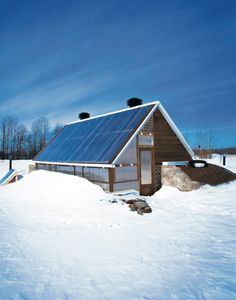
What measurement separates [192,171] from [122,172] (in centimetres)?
404

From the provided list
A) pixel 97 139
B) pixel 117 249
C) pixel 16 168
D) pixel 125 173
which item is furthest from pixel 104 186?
pixel 16 168

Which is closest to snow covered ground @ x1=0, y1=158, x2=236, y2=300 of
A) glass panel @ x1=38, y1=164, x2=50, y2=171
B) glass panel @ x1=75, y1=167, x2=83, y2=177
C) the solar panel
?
the solar panel

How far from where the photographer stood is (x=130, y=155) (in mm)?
12945

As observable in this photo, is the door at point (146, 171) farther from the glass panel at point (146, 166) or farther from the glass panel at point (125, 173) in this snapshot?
the glass panel at point (125, 173)

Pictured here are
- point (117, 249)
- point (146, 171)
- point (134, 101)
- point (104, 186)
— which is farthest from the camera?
point (134, 101)

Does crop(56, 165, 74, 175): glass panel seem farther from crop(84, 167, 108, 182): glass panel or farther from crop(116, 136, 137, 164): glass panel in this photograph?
crop(116, 136, 137, 164): glass panel

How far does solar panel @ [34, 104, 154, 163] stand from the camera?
510 inches

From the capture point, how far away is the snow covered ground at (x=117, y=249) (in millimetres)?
4285

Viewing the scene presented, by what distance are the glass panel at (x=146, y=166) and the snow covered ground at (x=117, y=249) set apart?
2.29 metres

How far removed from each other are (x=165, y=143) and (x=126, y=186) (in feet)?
13.1

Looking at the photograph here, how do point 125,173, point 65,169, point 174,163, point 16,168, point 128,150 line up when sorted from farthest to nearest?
point 16,168
point 65,169
point 174,163
point 128,150
point 125,173

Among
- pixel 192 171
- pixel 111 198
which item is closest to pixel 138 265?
pixel 111 198

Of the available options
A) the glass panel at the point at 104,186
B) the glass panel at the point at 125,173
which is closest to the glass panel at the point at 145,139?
the glass panel at the point at 125,173

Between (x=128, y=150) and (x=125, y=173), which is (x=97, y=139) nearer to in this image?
(x=128, y=150)
